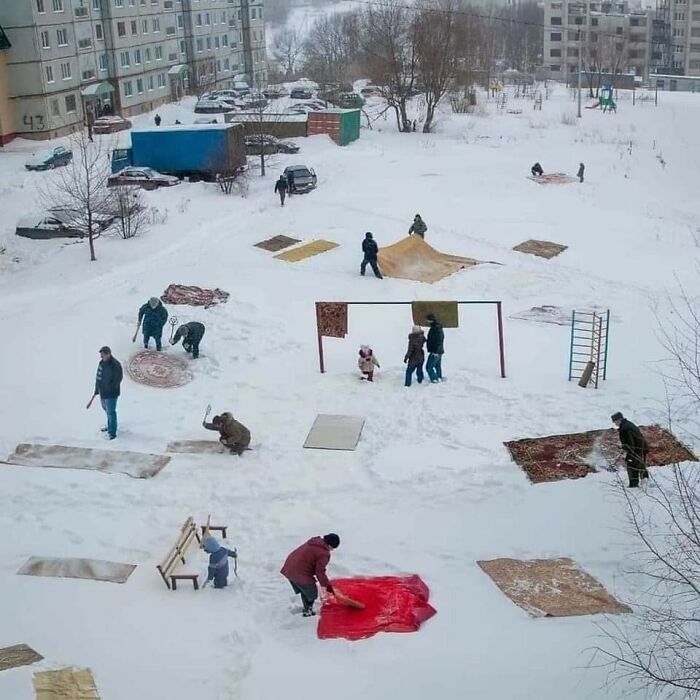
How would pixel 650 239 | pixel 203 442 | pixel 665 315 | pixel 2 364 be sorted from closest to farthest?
1. pixel 203 442
2. pixel 2 364
3. pixel 665 315
4. pixel 650 239

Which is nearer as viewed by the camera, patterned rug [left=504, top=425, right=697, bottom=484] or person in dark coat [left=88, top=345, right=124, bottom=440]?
patterned rug [left=504, top=425, right=697, bottom=484]

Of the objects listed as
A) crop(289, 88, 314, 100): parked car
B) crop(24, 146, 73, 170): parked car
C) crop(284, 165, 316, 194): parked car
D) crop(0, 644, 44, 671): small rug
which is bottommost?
crop(0, 644, 44, 671): small rug

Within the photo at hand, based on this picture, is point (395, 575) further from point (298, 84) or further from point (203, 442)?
point (298, 84)

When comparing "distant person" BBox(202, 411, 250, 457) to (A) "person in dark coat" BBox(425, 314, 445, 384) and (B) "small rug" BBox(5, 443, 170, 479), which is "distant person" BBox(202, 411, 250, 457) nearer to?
(B) "small rug" BBox(5, 443, 170, 479)

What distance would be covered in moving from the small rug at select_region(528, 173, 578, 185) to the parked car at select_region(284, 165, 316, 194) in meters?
9.34

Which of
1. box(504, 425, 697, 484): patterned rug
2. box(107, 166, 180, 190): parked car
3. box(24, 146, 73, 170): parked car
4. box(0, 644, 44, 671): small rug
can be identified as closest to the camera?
box(0, 644, 44, 671): small rug

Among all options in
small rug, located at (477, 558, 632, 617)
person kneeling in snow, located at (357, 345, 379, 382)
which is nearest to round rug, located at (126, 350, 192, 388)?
person kneeling in snow, located at (357, 345, 379, 382)

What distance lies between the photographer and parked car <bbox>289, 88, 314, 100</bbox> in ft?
209

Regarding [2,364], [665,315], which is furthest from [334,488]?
[665,315]

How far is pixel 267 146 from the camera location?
3962 centimetres

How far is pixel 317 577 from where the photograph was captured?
382 inches

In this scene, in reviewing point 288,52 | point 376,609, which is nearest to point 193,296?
point 376,609

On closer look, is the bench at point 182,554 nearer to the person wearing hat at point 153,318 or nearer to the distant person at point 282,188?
the person wearing hat at point 153,318

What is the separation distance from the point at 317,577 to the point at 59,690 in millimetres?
2760
